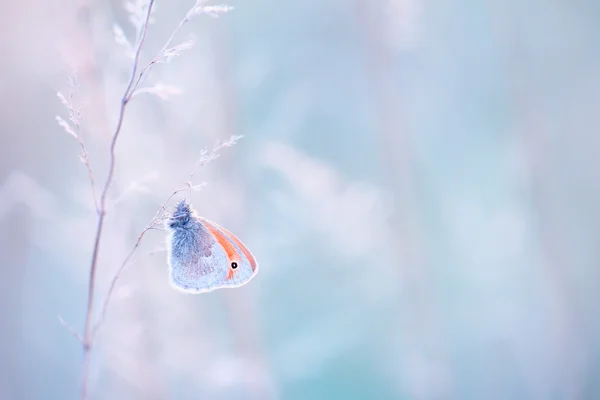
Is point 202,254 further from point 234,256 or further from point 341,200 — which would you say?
point 341,200

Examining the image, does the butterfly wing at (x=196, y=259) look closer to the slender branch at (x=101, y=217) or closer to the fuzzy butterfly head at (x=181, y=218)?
the fuzzy butterfly head at (x=181, y=218)

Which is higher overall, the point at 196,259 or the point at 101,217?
the point at 196,259

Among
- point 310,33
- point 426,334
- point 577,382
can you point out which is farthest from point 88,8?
point 577,382

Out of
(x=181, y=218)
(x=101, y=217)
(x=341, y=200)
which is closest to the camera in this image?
(x=101, y=217)

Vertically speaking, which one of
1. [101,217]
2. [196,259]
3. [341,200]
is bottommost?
[101,217]

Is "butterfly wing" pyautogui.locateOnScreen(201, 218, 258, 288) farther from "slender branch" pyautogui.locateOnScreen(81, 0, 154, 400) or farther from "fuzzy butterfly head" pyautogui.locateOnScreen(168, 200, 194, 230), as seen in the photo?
"slender branch" pyautogui.locateOnScreen(81, 0, 154, 400)

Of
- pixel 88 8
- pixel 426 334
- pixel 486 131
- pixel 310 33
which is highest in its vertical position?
pixel 310 33

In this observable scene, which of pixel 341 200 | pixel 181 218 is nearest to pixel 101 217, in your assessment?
pixel 181 218

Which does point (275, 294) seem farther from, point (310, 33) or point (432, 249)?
point (310, 33)
